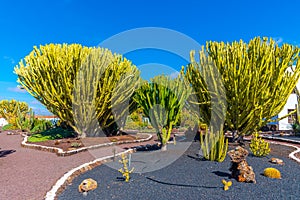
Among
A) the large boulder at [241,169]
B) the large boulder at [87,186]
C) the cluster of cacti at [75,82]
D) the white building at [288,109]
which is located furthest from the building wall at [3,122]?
the large boulder at [241,169]

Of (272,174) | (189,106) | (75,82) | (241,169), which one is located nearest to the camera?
(241,169)

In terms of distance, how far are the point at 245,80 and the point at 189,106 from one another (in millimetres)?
2962

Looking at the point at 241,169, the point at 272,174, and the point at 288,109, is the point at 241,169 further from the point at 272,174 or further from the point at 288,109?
the point at 288,109

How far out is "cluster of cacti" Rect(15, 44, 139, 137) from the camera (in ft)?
38.4

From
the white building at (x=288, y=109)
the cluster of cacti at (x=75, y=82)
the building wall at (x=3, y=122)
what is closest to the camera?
the cluster of cacti at (x=75, y=82)

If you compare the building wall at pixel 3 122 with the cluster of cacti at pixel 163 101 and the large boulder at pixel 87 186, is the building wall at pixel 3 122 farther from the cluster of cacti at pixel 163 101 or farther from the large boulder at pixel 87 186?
the large boulder at pixel 87 186

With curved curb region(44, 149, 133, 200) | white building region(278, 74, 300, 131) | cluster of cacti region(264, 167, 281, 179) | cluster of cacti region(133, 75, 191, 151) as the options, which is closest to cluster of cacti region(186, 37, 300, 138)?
cluster of cacti region(133, 75, 191, 151)

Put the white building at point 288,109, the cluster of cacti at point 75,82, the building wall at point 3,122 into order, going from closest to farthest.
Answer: the cluster of cacti at point 75,82 < the white building at point 288,109 < the building wall at point 3,122

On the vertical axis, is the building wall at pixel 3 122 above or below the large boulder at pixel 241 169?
above

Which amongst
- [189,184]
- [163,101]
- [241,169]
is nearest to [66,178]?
[189,184]

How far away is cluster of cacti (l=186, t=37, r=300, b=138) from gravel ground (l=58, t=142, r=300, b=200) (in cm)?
267

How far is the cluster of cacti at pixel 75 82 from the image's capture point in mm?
11695

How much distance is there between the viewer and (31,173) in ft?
20.2

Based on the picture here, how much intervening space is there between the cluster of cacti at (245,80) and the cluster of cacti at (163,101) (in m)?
1.00
